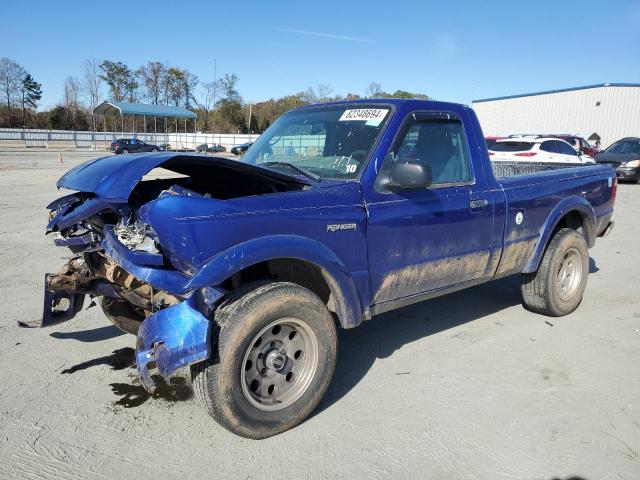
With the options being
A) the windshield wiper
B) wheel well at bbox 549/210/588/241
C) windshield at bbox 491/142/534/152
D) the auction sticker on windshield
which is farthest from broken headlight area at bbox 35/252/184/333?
windshield at bbox 491/142/534/152

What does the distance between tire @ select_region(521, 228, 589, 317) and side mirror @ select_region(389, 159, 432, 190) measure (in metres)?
2.33

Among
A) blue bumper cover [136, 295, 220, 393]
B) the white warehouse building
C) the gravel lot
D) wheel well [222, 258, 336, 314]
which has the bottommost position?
the gravel lot

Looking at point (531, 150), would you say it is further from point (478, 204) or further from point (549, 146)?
point (478, 204)

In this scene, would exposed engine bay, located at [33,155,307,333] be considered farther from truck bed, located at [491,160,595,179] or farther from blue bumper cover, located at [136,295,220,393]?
truck bed, located at [491,160,595,179]

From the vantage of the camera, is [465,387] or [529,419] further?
[465,387]

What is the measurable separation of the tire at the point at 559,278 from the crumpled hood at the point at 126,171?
3.00 m

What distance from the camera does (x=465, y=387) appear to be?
12.1 feet

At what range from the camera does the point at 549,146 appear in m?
17.1

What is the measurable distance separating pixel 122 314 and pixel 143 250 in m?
1.41

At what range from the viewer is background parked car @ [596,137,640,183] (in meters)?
20.5

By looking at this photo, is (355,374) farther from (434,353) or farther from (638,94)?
(638,94)

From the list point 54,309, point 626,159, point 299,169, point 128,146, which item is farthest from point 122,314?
point 128,146

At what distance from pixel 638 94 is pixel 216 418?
143ft

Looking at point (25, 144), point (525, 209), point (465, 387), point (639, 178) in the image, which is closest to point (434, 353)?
point (465, 387)
